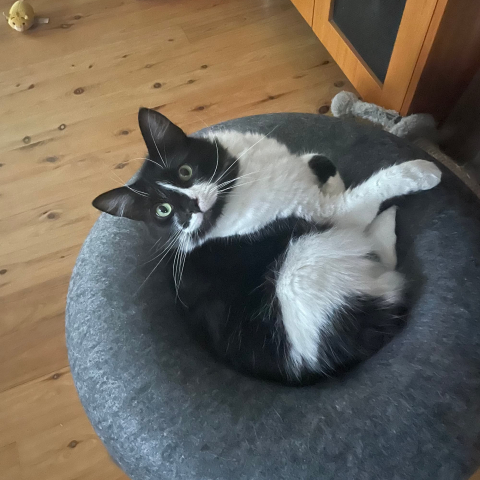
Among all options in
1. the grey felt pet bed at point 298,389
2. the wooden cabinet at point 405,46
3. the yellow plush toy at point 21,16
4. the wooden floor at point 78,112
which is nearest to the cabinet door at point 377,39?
the wooden cabinet at point 405,46

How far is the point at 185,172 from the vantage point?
1076mm

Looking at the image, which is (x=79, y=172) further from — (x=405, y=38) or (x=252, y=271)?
(x=405, y=38)

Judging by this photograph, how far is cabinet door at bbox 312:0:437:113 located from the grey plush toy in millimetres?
59

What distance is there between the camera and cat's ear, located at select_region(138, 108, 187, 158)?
3.44 ft

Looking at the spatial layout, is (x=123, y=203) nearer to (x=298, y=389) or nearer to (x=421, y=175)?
(x=298, y=389)

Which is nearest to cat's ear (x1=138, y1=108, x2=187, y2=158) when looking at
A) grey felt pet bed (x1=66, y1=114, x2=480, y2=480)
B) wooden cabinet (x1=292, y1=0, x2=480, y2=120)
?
grey felt pet bed (x1=66, y1=114, x2=480, y2=480)

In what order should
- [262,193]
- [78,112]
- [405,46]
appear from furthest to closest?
[78,112]
[405,46]
[262,193]

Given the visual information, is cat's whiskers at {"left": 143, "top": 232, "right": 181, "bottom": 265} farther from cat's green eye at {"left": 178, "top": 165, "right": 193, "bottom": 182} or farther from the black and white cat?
cat's green eye at {"left": 178, "top": 165, "right": 193, "bottom": 182}

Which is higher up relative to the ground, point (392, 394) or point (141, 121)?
point (141, 121)

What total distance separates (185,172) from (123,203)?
16 centimetres

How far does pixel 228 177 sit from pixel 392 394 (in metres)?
0.61

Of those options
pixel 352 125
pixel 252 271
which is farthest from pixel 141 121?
pixel 352 125

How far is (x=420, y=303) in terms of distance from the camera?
1.05 meters

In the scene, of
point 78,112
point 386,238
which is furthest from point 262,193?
point 78,112
